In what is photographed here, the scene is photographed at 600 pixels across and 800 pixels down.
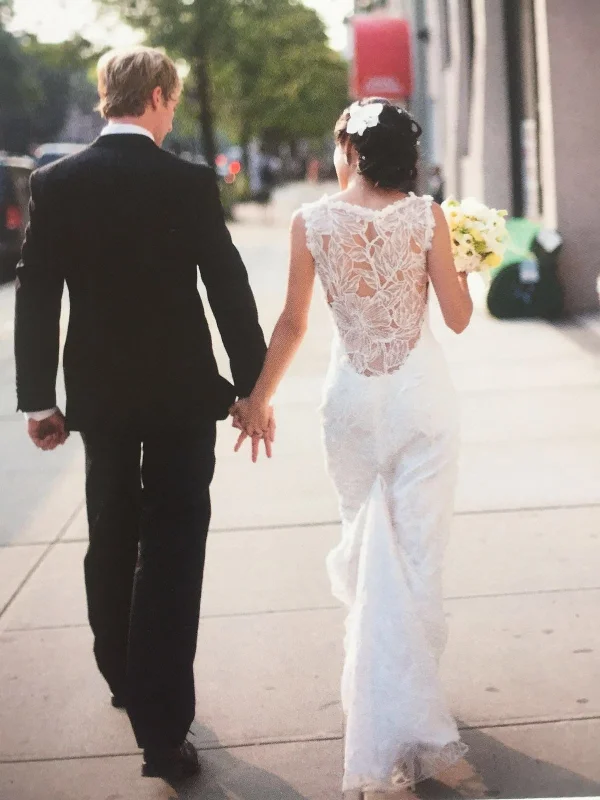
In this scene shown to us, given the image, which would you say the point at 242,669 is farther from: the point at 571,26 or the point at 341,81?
the point at 341,81

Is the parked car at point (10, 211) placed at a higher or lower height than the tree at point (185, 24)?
lower

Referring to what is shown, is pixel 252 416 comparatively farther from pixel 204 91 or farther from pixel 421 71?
pixel 204 91

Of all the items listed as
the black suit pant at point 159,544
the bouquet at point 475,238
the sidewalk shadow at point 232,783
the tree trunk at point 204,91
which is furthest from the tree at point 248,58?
the sidewalk shadow at point 232,783

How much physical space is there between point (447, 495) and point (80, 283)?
119cm

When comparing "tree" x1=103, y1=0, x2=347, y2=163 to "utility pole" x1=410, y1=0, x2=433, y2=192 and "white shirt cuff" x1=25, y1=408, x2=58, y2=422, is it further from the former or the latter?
"white shirt cuff" x1=25, y1=408, x2=58, y2=422

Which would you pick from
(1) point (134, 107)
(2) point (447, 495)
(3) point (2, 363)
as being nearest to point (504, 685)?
(2) point (447, 495)

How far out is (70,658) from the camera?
4.27 m

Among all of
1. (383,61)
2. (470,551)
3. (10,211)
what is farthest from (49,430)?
(383,61)

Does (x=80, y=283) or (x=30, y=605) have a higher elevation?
(x=80, y=283)

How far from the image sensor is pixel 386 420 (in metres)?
3.25

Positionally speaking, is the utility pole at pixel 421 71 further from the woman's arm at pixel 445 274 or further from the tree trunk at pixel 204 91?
the woman's arm at pixel 445 274

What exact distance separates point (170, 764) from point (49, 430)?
1.03 metres

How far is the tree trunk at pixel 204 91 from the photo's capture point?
35781mm

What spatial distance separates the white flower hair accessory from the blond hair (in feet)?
1.64
